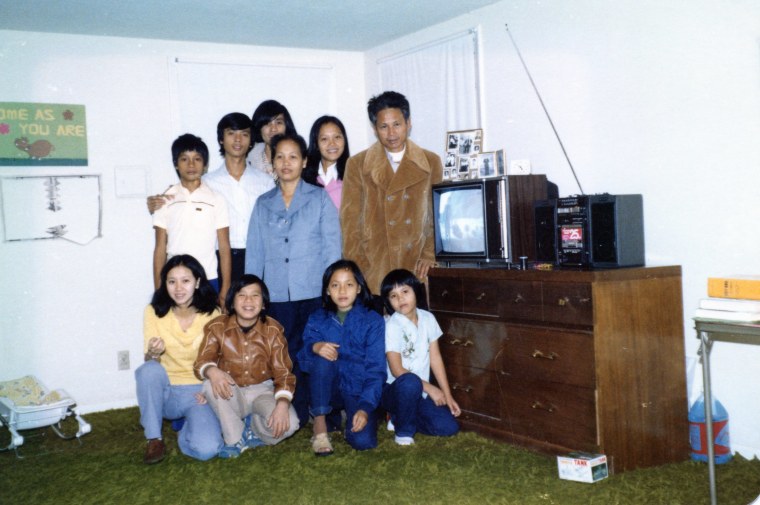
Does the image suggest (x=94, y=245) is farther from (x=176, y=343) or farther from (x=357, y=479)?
(x=357, y=479)

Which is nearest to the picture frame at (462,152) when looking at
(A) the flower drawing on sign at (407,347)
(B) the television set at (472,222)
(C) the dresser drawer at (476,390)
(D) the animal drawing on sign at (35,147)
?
(B) the television set at (472,222)

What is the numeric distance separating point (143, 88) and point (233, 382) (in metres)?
2.43

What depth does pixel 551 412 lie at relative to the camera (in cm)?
321

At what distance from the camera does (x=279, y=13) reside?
4445mm

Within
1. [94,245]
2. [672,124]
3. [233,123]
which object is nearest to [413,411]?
[672,124]

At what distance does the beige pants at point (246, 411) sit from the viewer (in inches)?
136

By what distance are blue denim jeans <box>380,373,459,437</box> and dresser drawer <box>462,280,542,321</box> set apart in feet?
1.57

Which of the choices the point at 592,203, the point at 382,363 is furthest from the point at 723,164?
the point at 382,363

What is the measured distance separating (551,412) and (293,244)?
158 centimetres

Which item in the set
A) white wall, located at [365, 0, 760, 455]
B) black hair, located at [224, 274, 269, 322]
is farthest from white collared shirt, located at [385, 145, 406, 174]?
black hair, located at [224, 274, 269, 322]

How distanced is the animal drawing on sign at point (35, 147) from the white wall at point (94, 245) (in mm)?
100

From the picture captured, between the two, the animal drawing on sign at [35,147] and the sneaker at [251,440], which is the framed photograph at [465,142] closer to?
the sneaker at [251,440]

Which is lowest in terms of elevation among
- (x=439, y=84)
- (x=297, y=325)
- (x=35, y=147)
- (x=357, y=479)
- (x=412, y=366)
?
(x=357, y=479)

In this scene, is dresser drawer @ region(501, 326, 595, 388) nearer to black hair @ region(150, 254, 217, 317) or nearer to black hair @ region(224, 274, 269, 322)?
black hair @ region(224, 274, 269, 322)
